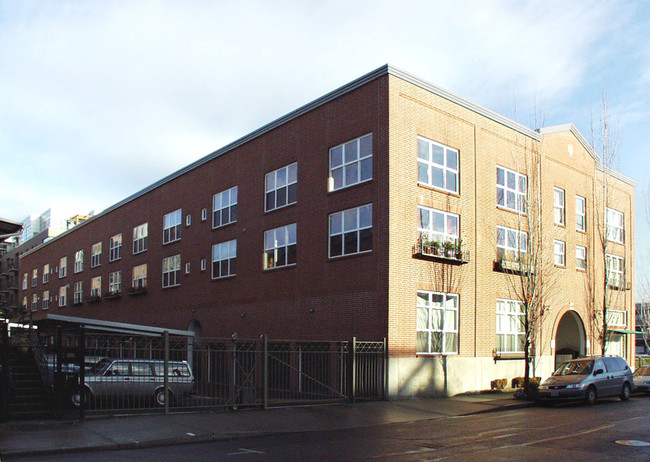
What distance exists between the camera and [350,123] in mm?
24844

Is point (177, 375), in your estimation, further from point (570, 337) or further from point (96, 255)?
point (96, 255)

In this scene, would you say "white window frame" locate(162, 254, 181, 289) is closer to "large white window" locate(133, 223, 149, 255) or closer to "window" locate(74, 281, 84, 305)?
"large white window" locate(133, 223, 149, 255)

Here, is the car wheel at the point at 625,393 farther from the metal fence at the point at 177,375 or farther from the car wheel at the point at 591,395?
the metal fence at the point at 177,375

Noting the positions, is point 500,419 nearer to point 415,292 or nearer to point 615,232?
point 415,292

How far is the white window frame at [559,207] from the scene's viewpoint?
30.8m

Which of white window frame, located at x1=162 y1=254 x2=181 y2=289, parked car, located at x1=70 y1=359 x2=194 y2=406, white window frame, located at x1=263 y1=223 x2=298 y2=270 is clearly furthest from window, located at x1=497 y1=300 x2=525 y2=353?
white window frame, located at x1=162 y1=254 x2=181 y2=289

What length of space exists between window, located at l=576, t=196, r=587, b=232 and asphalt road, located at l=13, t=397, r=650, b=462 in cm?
1653

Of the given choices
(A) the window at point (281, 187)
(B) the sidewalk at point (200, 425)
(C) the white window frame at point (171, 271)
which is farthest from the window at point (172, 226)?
(B) the sidewalk at point (200, 425)

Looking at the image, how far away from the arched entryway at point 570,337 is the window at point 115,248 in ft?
93.7

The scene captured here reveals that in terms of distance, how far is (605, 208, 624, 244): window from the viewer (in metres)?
34.8

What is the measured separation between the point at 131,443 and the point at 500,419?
32.0 feet

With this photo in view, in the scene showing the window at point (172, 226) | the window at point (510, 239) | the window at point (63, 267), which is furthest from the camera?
the window at point (63, 267)

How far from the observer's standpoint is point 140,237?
42.1 meters

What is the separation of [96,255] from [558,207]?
33.6m
